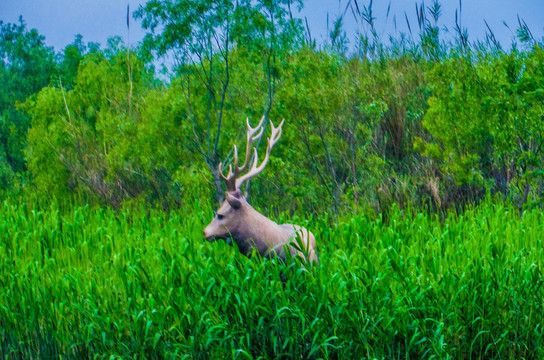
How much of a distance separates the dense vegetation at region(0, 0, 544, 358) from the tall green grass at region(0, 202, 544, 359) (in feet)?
0.08

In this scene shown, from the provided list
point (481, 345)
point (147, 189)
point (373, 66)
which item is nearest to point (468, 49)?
point (373, 66)

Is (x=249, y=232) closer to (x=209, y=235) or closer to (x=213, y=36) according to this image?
(x=209, y=235)

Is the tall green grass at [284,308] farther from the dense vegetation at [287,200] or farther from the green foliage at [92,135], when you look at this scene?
the green foliage at [92,135]

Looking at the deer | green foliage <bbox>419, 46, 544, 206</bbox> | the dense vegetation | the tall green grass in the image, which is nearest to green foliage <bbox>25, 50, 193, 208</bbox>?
the dense vegetation

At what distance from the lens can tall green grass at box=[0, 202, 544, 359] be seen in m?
5.41

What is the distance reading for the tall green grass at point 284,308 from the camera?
5.41 m

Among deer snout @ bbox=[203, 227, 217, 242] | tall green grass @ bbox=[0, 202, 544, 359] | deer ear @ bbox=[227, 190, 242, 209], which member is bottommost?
tall green grass @ bbox=[0, 202, 544, 359]

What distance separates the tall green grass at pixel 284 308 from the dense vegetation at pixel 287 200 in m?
0.02

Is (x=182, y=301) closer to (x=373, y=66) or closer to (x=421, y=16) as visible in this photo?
(x=373, y=66)

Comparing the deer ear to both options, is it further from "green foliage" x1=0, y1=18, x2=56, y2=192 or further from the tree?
"green foliage" x1=0, y1=18, x2=56, y2=192

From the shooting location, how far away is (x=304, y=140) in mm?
10922

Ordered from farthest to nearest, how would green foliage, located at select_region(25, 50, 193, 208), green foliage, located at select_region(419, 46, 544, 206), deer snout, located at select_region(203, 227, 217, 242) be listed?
1. green foliage, located at select_region(25, 50, 193, 208)
2. green foliage, located at select_region(419, 46, 544, 206)
3. deer snout, located at select_region(203, 227, 217, 242)

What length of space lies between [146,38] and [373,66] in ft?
17.0

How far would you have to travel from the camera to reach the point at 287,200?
10953 millimetres
